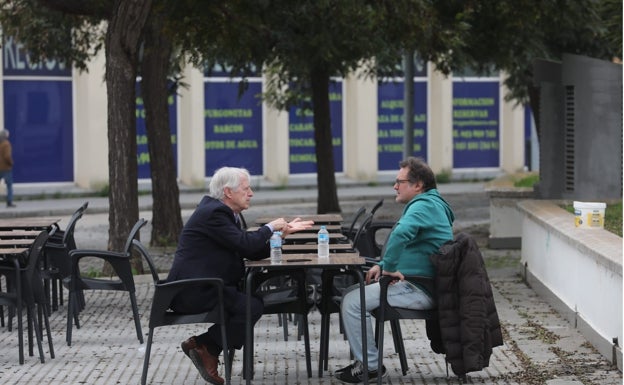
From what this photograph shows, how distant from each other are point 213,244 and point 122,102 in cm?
677

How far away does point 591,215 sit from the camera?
12.0 m

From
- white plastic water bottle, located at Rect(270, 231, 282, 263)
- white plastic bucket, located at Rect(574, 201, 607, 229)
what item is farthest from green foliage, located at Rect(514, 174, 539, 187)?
white plastic water bottle, located at Rect(270, 231, 282, 263)

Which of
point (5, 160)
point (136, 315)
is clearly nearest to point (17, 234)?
point (136, 315)

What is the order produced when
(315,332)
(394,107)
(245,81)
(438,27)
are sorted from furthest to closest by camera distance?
(394,107) → (245,81) → (438,27) → (315,332)

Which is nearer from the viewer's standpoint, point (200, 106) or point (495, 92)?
point (200, 106)

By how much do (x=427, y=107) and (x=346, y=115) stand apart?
260 centimetres

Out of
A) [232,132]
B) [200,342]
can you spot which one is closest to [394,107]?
[232,132]

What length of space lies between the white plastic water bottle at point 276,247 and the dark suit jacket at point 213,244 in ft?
0.17

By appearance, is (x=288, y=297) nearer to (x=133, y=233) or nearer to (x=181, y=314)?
(x=181, y=314)

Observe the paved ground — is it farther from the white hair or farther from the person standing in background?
the person standing in background

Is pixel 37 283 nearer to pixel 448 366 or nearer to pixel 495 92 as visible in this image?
pixel 448 366

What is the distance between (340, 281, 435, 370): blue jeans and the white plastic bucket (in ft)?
11.5

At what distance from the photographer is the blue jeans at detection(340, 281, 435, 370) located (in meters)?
8.91

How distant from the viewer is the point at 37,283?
10.4 m
